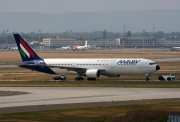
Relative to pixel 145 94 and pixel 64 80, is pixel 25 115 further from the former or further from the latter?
pixel 64 80

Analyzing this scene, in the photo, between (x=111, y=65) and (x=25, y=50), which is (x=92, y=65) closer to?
(x=111, y=65)

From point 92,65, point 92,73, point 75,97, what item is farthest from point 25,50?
point 75,97

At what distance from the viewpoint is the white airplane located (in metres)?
105

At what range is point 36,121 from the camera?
2061 inches

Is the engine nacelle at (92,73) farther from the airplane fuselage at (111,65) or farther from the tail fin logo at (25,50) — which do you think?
the tail fin logo at (25,50)

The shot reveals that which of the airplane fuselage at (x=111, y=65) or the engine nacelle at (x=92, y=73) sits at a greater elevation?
the airplane fuselage at (x=111, y=65)

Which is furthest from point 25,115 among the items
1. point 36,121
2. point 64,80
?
point 64,80

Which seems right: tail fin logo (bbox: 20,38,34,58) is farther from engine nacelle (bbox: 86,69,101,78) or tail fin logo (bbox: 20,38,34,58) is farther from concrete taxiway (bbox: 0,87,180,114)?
concrete taxiway (bbox: 0,87,180,114)

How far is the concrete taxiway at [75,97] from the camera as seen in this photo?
64.5 m

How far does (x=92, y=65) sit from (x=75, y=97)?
1326 inches

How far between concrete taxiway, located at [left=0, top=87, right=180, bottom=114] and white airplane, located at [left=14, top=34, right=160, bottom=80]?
18551 millimetres

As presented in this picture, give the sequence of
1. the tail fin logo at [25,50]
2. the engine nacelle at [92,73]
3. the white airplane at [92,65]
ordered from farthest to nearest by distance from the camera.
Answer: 1. the tail fin logo at [25,50]
2. the white airplane at [92,65]
3. the engine nacelle at [92,73]

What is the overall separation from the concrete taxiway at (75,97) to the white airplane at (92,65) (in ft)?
60.9

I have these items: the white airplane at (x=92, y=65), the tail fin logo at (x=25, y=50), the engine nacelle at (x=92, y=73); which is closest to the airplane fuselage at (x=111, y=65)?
the white airplane at (x=92, y=65)
